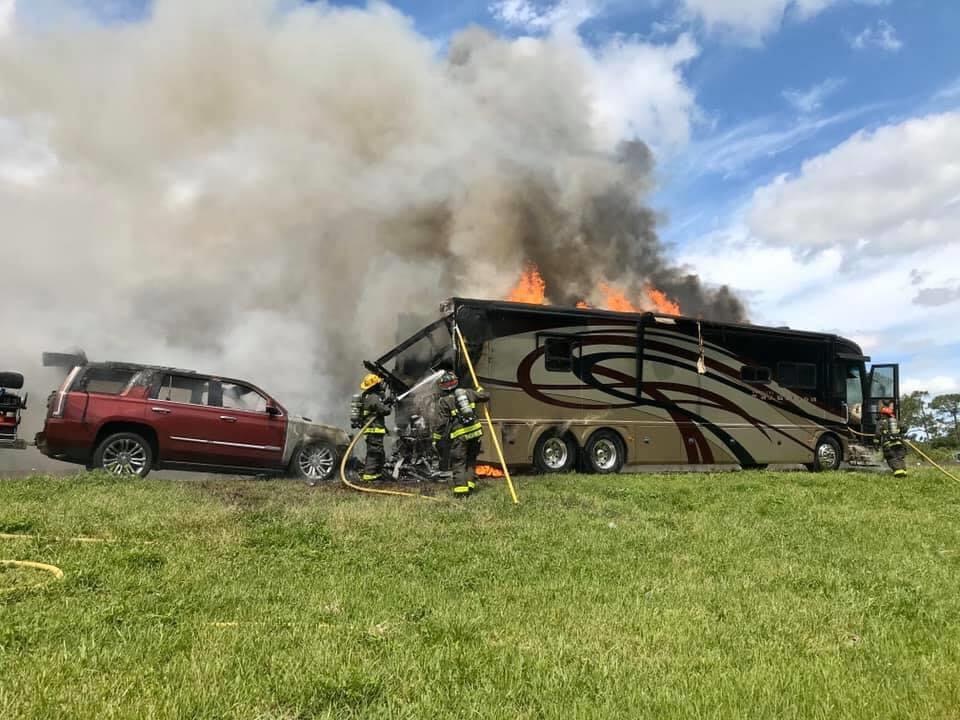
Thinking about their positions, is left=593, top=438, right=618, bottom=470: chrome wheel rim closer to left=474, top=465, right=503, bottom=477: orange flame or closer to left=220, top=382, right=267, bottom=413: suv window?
left=474, top=465, right=503, bottom=477: orange flame

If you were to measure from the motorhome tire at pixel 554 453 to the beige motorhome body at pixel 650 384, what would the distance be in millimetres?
21

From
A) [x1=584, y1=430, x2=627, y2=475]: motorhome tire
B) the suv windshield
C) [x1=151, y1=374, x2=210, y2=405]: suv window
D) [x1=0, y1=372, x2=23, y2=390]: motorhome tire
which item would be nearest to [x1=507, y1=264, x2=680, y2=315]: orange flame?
[x1=584, y1=430, x2=627, y2=475]: motorhome tire

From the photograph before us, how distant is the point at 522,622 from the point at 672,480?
8069 millimetres

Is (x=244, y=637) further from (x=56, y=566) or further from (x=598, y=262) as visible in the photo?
(x=598, y=262)

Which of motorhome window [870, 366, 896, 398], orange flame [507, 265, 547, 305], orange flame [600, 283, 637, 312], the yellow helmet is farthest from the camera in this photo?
orange flame [600, 283, 637, 312]

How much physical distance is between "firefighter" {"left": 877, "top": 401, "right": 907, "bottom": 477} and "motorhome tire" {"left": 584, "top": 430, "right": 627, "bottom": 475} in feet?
17.7

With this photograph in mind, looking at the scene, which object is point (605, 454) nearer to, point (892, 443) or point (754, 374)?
point (754, 374)

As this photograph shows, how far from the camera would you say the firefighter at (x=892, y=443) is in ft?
47.5

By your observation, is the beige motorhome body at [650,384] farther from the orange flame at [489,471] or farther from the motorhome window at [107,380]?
the motorhome window at [107,380]

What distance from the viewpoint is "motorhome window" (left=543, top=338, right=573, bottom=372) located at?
1316 cm

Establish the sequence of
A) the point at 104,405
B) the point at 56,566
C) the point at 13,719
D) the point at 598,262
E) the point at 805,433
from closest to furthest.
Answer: the point at 13,719 → the point at 56,566 → the point at 104,405 → the point at 805,433 → the point at 598,262

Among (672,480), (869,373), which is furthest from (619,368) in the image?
(869,373)

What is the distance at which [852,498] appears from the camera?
10.3 m

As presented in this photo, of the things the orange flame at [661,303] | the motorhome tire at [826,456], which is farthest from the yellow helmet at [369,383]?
the orange flame at [661,303]
